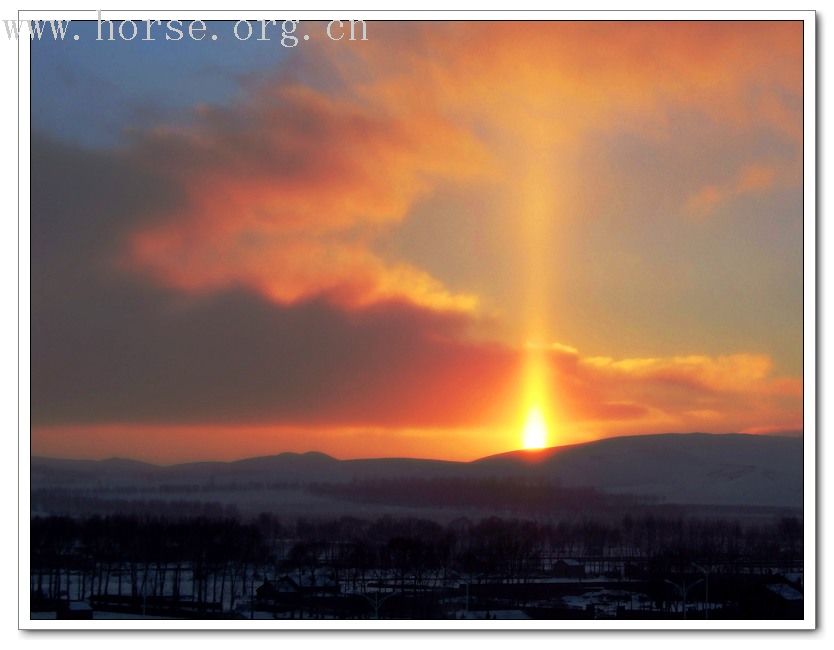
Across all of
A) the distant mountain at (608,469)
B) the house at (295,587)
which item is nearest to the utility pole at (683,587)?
the distant mountain at (608,469)

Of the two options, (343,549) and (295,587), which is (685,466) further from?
(295,587)

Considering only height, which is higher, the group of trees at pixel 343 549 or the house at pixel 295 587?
the group of trees at pixel 343 549

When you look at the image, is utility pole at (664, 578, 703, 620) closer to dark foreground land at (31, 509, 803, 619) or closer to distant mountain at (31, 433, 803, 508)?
dark foreground land at (31, 509, 803, 619)

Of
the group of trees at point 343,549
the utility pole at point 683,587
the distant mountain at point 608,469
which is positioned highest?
the distant mountain at point 608,469

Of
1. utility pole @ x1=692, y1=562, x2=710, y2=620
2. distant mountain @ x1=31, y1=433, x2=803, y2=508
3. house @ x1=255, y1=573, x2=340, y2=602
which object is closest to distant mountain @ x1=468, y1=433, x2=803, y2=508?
distant mountain @ x1=31, y1=433, x2=803, y2=508
